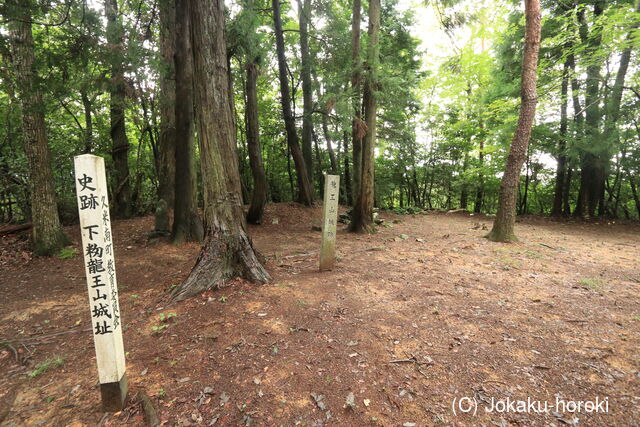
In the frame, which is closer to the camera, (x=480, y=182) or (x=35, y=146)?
(x=35, y=146)

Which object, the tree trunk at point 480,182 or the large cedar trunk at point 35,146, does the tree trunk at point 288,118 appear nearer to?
the large cedar trunk at point 35,146

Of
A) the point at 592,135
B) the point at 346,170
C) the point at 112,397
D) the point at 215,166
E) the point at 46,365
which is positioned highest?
the point at 592,135

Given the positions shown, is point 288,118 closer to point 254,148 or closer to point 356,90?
point 254,148

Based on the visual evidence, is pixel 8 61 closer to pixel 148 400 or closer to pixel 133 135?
pixel 133 135

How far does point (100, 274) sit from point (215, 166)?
7.67ft

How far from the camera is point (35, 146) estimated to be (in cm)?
598

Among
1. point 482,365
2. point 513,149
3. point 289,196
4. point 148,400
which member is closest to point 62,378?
point 148,400

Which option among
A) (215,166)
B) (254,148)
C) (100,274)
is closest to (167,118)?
(254,148)

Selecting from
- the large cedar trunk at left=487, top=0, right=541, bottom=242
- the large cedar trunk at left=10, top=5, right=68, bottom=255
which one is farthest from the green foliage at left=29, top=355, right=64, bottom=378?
the large cedar trunk at left=487, top=0, right=541, bottom=242

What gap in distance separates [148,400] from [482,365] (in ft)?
9.43

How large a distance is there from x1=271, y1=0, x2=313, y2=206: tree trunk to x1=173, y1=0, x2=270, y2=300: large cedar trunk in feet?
20.1

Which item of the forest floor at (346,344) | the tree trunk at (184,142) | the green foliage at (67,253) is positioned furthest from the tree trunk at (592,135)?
the green foliage at (67,253)

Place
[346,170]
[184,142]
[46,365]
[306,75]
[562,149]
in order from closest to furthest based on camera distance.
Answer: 1. [46,365]
2. [184,142]
3. [562,149]
4. [306,75]
5. [346,170]

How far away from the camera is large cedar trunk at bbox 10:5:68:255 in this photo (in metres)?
5.76
